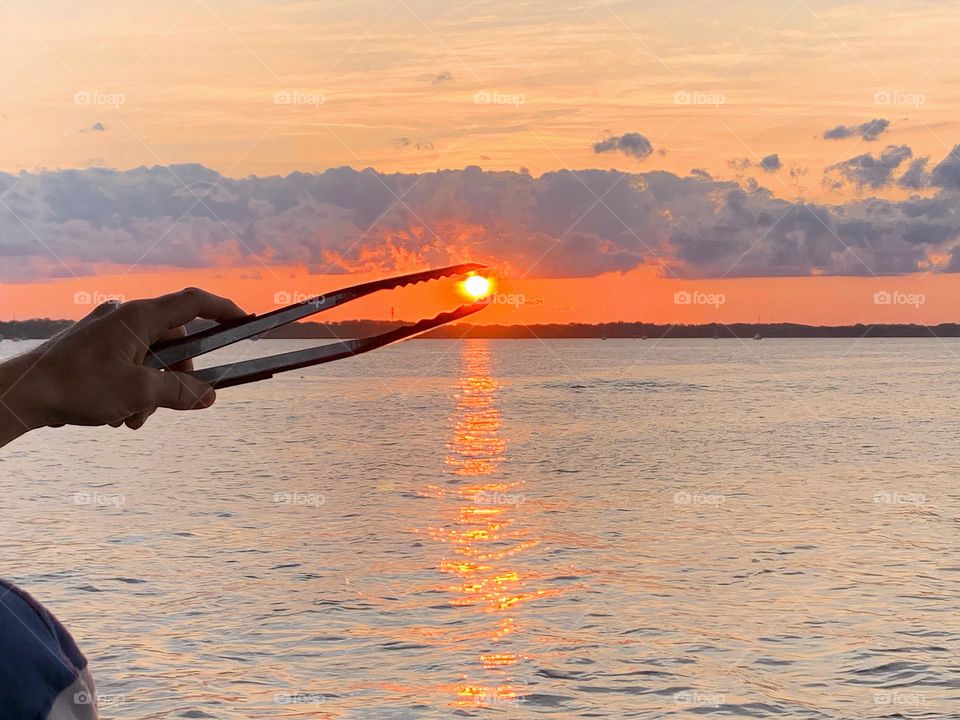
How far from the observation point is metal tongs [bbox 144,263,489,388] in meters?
1.10

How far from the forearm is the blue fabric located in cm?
17

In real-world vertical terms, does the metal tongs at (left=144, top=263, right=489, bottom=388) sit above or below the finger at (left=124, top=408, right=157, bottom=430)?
above

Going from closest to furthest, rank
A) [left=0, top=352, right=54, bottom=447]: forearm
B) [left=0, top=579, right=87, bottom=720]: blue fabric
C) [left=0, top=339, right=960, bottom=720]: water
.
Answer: [left=0, top=579, right=87, bottom=720]: blue fabric
[left=0, top=352, right=54, bottom=447]: forearm
[left=0, top=339, right=960, bottom=720]: water

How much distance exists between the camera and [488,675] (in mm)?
14125

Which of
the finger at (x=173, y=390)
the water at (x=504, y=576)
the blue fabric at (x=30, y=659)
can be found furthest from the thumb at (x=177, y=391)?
the water at (x=504, y=576)

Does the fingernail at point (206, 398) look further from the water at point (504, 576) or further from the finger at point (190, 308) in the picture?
the water at point (504, 576)

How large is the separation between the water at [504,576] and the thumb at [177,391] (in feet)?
39.6

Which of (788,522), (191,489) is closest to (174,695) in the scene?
(788,522)

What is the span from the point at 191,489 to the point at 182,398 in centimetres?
3721

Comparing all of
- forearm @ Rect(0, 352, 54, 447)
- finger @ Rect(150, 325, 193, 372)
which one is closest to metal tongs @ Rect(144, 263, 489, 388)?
finger @ Rect(150, 325, 193, 372)

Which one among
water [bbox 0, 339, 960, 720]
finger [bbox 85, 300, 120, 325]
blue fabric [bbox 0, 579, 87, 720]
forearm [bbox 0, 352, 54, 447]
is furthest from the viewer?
water [bbox 0, 339, 960, 720]

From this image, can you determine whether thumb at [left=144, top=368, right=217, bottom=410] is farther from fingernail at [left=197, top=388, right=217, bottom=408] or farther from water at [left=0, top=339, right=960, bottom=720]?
water at [left=0, top=339, right=960, bottom=720]

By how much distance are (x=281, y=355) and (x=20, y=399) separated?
28cm

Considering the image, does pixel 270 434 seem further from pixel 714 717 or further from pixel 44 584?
pixel 714 717
